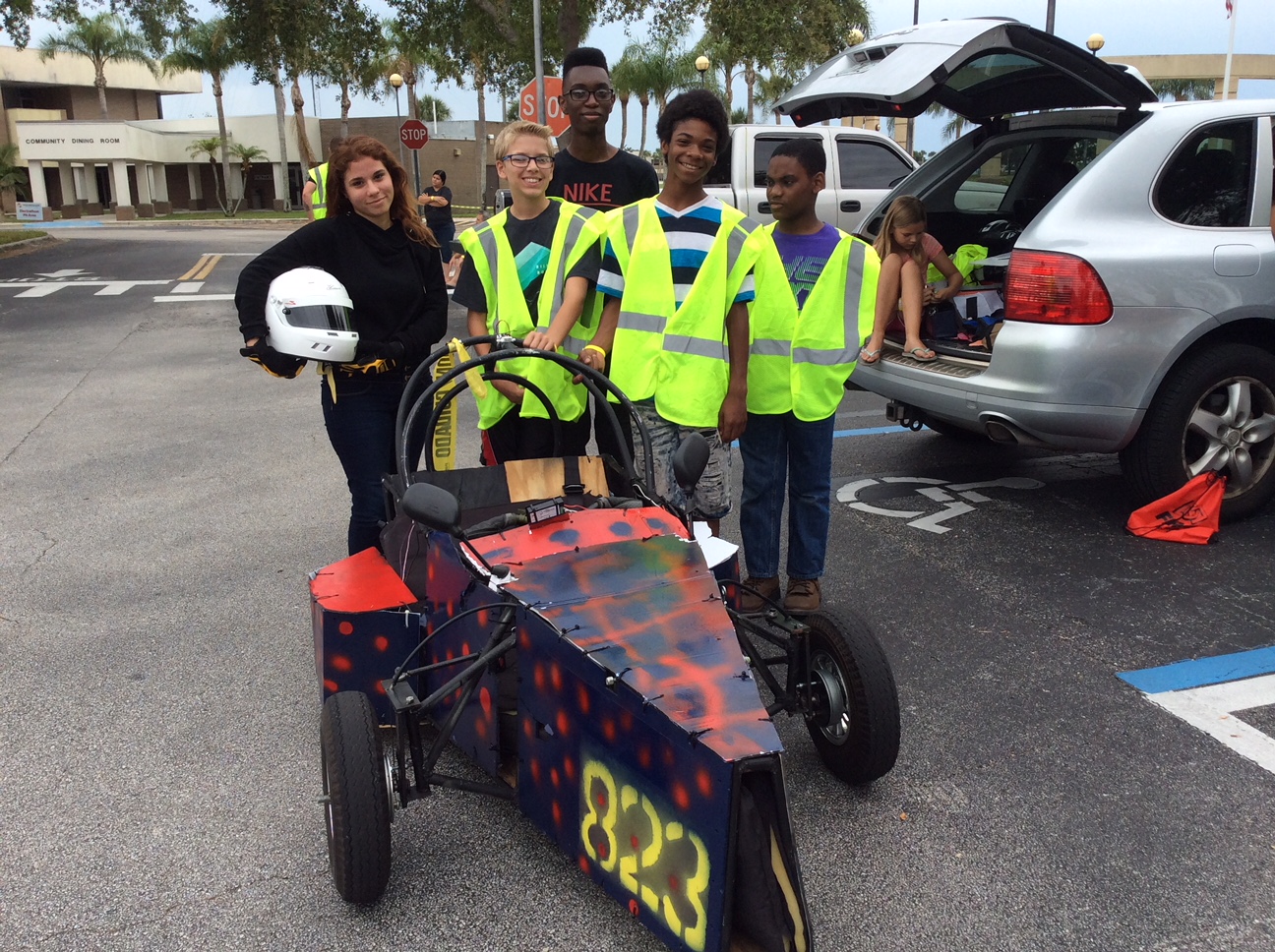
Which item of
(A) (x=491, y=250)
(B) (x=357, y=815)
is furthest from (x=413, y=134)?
(B) (x=357, y=815)

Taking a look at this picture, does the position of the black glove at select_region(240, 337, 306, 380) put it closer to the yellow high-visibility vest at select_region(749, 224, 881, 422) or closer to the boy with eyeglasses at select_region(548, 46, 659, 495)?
the boy with eyeglasses at select_region(548, 46, 659, 495)

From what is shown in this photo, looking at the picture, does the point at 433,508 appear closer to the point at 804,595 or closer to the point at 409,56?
the point at 804,595

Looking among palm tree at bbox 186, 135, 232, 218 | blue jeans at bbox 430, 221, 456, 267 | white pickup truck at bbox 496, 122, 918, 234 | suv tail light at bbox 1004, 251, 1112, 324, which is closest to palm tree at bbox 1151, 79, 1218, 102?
blue jeans at bbox 430, 221, 456, 267

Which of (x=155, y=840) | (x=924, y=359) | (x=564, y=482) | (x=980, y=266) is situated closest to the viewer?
(x=155, y=840)

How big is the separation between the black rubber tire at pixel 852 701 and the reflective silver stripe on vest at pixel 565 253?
1451 mm

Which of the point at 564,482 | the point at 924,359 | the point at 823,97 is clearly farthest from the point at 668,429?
the point at 823,97

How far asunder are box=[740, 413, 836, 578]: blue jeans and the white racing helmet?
1490 mm

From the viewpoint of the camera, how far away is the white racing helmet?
11.6ft

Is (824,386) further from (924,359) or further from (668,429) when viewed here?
(924,359)

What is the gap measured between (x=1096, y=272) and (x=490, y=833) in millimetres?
3377

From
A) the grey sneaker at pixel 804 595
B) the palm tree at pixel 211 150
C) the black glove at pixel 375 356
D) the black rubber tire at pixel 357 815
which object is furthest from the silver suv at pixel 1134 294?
the palm tree at pixel 211 150

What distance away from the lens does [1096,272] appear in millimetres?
4531

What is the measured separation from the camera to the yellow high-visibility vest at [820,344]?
12.6 feet

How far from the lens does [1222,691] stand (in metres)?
3.59
